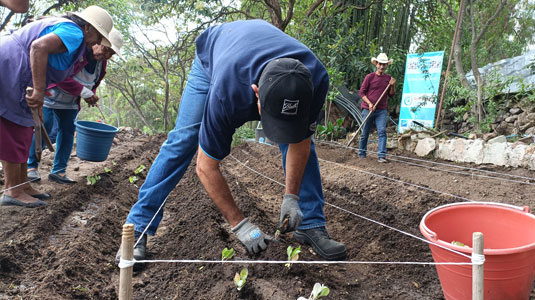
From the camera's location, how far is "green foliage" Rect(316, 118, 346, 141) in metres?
8.05

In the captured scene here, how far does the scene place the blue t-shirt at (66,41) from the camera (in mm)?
2705

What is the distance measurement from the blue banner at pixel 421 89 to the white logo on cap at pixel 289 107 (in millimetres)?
5795

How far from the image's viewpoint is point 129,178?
4.22 m

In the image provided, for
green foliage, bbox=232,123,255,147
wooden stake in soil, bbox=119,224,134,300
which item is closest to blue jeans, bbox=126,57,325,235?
wooden stake in soil, bbox=119,224,134,300

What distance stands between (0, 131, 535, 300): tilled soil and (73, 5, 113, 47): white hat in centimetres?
141

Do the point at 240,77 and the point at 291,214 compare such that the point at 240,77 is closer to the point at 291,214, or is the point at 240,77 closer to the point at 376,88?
the point at 291,214

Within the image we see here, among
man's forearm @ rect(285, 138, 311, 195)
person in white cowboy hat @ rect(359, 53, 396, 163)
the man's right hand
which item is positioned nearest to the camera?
the man's right hand

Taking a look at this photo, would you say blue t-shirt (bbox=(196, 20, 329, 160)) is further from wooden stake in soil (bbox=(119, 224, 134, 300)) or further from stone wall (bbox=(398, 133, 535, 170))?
stone wall (bbox=(398, 133, 535, 170))

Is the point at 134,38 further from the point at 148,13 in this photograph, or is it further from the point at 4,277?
the point at 4,277

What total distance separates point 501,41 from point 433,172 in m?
10.8

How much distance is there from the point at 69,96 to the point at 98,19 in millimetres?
930

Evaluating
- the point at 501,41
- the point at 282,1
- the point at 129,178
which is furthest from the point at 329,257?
the point at 501,41

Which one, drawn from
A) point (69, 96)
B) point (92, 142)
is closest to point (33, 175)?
point (92, 142)

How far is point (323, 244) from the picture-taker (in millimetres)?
2252
